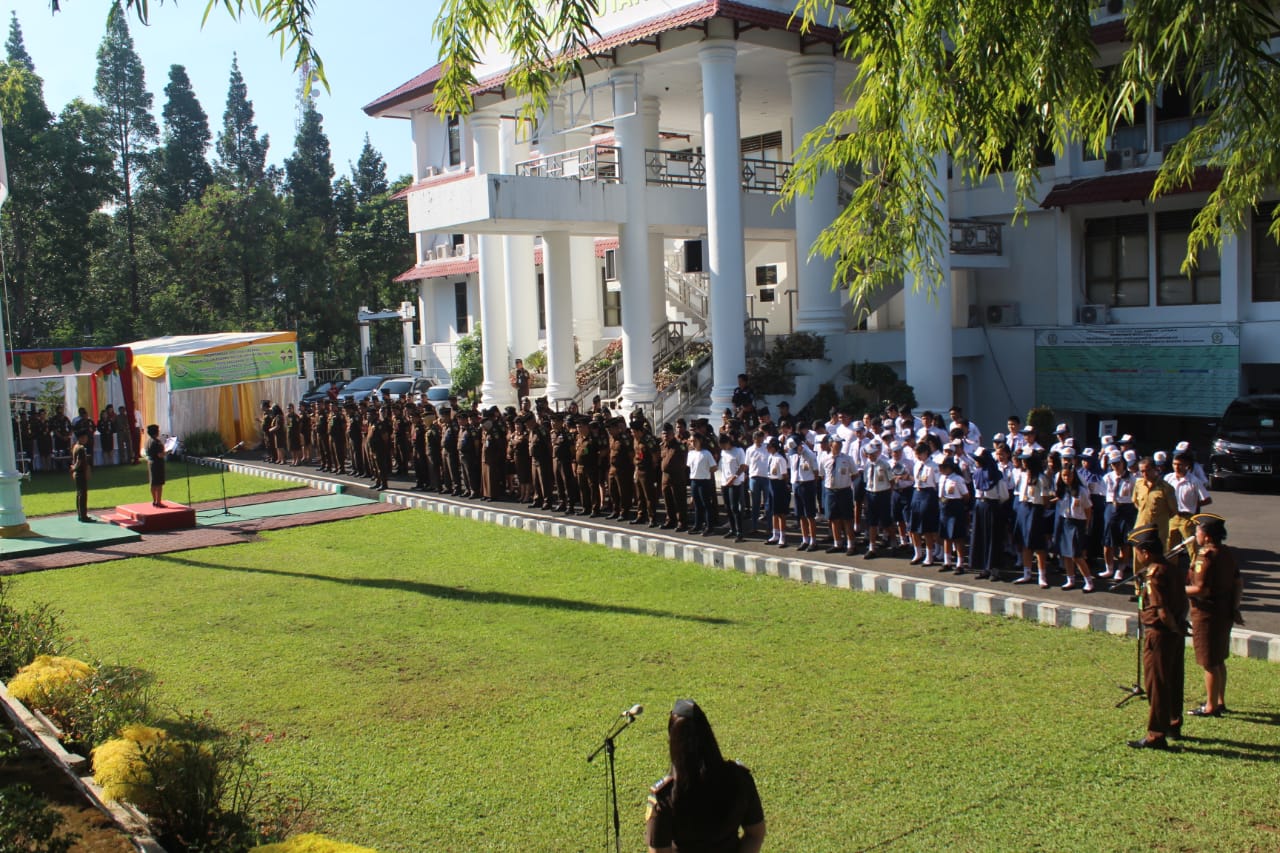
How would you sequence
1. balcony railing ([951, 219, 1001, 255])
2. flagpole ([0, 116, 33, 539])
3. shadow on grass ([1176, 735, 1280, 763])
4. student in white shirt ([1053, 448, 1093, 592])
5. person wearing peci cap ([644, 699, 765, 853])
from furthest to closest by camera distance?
balcony railing ([951, 219, 1001, 255]), flagpole ([0, 116, 33, 539]), student in white shirt ([1053, 448, 1093, 592]), shadow on grass ([1176, 735, 1280, 763]), person wearing peci cap ([644, 699, 765, 853])

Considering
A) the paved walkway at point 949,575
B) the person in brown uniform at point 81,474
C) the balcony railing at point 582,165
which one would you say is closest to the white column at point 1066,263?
the paved walkway at point 949,575

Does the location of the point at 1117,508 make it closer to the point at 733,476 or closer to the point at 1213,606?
the point at 1213,606

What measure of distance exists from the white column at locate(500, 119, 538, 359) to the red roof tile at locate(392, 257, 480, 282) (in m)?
10.4

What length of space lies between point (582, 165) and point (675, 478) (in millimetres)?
9992

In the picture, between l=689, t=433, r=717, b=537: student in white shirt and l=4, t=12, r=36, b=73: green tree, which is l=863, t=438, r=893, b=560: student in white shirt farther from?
l=4, t=12, r=36, b=73: green tree

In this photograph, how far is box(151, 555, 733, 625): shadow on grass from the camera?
11.3 m

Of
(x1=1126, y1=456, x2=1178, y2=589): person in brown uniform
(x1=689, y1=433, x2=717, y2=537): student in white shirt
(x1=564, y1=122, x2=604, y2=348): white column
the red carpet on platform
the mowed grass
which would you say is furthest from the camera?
(x1=564, y1=122, x2=604, y2=348): white column

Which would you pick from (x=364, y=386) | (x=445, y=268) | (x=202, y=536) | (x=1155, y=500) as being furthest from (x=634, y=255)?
(x=445, y=268)

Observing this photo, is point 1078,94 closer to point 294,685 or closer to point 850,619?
point 850,619

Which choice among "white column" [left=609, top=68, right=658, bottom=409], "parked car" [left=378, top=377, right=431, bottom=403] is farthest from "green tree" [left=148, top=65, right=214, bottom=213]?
"white column" [left=609, top=68, right=658, bottom=409]

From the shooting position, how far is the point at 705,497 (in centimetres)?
1560

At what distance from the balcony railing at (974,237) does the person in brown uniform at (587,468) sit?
1141 cm

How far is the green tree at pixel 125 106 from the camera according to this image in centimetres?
4812

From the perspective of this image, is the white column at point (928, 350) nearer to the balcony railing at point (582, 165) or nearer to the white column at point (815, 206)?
the white column at point (815, 206)
